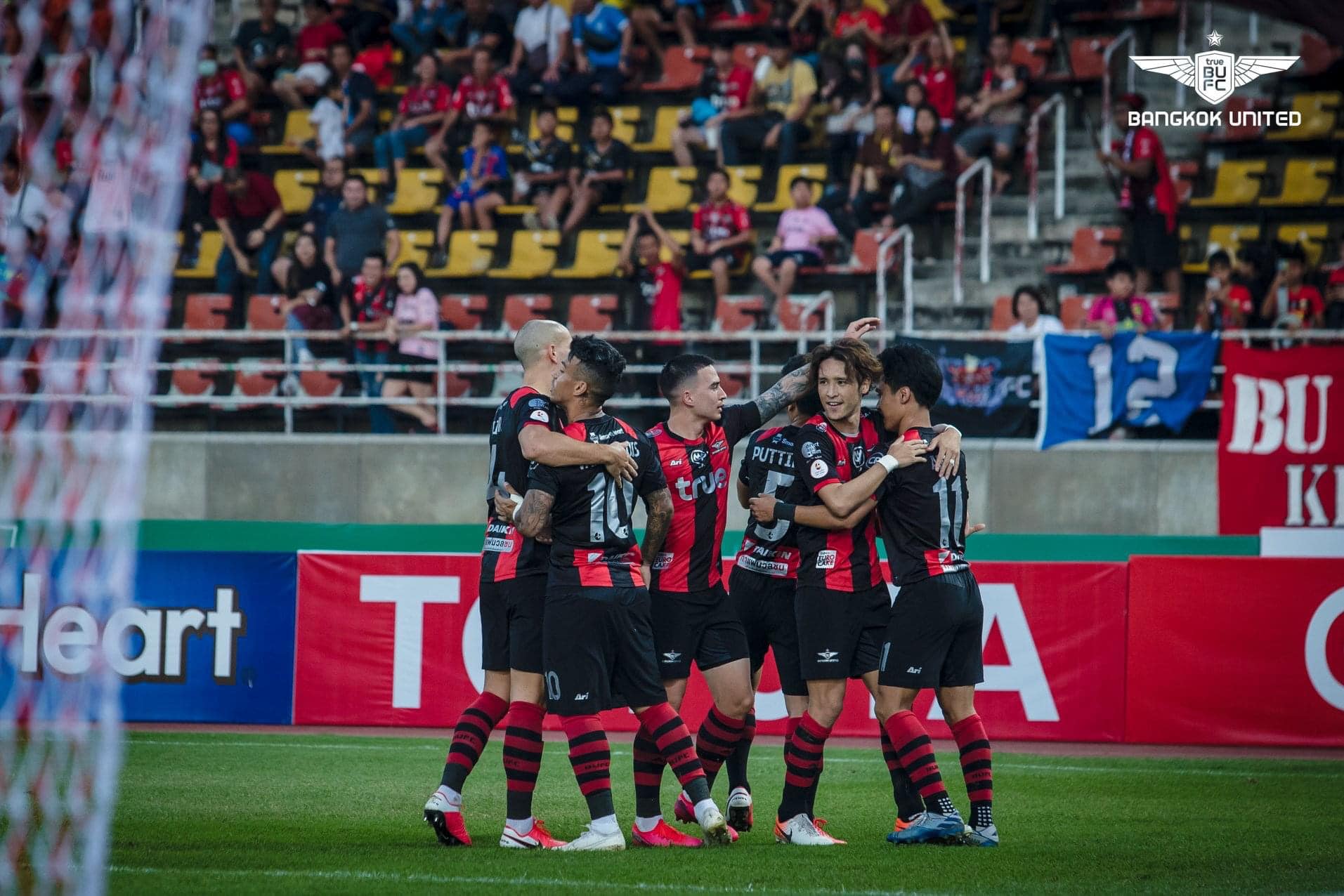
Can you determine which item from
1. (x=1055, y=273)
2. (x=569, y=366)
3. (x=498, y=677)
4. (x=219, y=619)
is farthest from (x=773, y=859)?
(x=1055, y=273)

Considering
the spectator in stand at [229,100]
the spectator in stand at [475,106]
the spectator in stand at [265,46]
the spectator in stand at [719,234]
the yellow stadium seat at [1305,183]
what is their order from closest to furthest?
the yellow stadium seat at [1305,183], the spectator in stand at [719,234], the spectator in stand at [475,106], the spectator in stand at [229,100], the spectator in stand at [265,46]

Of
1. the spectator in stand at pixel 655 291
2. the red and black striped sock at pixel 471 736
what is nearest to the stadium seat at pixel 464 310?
the spectator in stand at pixel 655 291

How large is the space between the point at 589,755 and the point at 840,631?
127 centimetres

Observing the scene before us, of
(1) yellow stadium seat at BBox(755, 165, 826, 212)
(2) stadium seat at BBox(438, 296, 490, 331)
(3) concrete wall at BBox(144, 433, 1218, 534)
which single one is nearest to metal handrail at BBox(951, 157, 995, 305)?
(1) yellow stadium seat at BBox(755, 165, 826, 212)

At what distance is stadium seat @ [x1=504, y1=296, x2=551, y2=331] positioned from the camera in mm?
16531

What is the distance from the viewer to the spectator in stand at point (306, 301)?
16031 millimetres

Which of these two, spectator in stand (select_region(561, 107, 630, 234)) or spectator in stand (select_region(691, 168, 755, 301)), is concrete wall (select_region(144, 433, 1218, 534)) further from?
spectator in stand (select_region(561, 107, 630, 234))

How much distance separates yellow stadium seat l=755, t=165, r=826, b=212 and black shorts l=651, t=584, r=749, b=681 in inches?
408

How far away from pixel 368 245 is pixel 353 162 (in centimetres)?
286

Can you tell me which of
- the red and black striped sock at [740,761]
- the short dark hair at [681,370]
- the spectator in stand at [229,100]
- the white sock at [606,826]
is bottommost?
the white sock at [606,826]

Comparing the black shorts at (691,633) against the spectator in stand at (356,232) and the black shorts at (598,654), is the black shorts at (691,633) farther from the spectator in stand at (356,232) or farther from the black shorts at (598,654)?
the spectator in stand at (356,232)

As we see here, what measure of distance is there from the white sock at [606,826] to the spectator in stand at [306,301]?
32.7 feet

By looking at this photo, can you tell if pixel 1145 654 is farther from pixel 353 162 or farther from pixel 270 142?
pixel 270 142

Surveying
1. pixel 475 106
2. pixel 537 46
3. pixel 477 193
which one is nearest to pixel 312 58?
pixel 475 106
